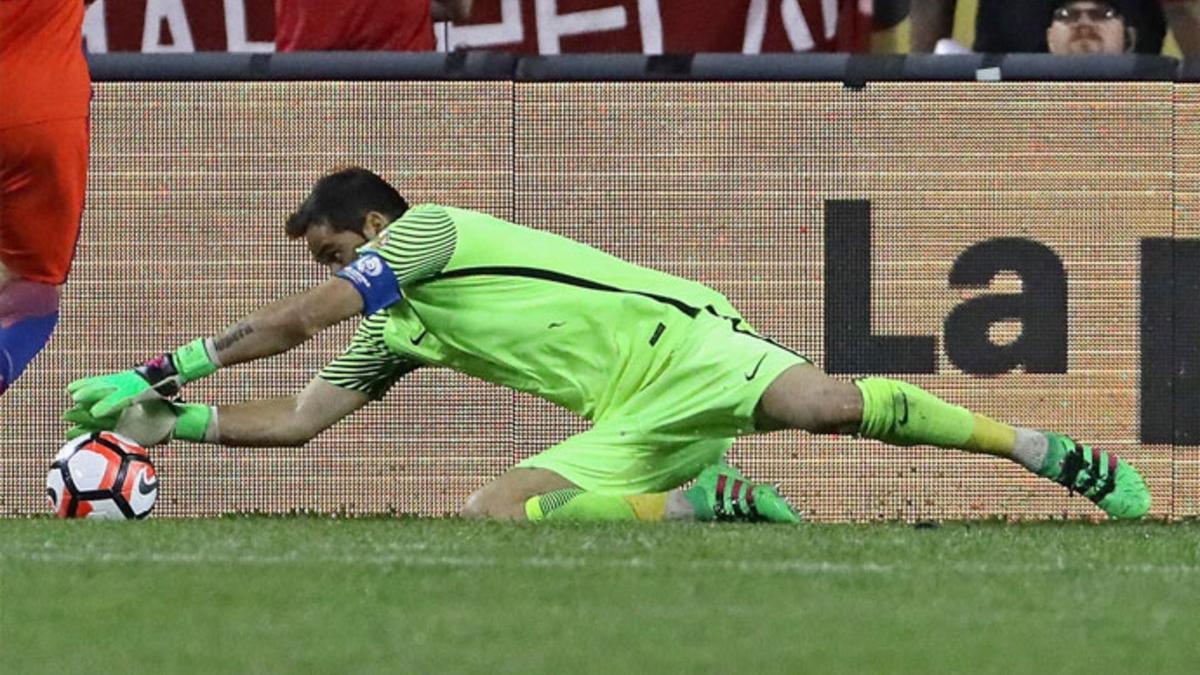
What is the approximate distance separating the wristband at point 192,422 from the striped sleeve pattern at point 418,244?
969mm

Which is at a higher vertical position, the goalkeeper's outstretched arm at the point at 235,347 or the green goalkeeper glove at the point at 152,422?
the goalkeeper's outstretched arm at the point at 235,347

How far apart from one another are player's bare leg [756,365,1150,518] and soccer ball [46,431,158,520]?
5.77 ft

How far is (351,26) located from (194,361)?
5.28 feet

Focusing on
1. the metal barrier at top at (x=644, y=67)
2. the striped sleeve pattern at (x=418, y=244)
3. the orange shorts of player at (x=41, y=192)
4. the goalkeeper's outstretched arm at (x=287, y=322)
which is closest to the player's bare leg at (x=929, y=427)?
the striped sleeve pattern at (x=418, y=244)

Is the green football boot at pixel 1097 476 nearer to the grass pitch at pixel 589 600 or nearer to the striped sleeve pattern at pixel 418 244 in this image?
the grass pitch at pixel 589 600

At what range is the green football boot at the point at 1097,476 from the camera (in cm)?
840

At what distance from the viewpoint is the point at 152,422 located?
341 inches

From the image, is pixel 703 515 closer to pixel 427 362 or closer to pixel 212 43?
pixel 427 362

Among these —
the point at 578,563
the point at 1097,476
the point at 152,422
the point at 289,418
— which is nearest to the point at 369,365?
the point at 289,418

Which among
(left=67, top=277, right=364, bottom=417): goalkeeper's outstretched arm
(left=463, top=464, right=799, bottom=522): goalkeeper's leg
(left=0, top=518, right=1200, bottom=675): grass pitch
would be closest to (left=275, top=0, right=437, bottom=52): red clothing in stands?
(left=67, top=277, right=364, bottom=417): goalkeeper's outstretched arm

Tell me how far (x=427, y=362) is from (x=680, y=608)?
3.00 m

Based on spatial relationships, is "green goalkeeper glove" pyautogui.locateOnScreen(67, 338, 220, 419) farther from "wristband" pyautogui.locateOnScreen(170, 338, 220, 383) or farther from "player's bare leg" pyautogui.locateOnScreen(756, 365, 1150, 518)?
"player's bare leg" pyautogui.locateOnScreen(756, 365, 1150, 518)

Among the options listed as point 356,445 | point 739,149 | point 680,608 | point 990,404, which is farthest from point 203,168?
point 680,608

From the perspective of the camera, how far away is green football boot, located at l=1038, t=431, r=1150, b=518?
27.6ft
